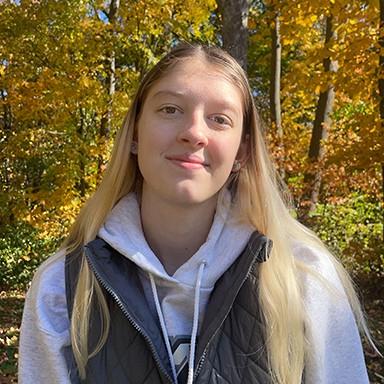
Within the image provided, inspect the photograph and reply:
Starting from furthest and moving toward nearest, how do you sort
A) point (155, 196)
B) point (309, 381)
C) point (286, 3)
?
point (286, 3) < point (155, 196) < point (309, 381)

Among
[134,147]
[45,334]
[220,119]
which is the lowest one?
[45,334]

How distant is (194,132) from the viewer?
161 centimetres

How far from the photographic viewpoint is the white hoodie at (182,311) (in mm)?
1601

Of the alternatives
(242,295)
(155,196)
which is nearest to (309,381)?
(242,295)

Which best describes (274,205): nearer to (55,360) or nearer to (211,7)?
(55,360)

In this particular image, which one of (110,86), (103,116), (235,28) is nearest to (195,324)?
(235,28)

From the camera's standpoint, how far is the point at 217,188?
1.71 m

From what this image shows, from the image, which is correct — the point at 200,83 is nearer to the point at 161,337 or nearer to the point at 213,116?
the point at 213,116

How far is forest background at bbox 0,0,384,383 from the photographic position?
23.5 feet

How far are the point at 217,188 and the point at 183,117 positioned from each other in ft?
0.77

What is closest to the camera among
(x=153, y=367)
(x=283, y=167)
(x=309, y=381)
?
(x=153, y=367)

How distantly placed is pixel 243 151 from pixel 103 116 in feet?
26.8

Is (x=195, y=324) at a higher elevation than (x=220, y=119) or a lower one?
lower

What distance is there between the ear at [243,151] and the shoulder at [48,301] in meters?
0.66
